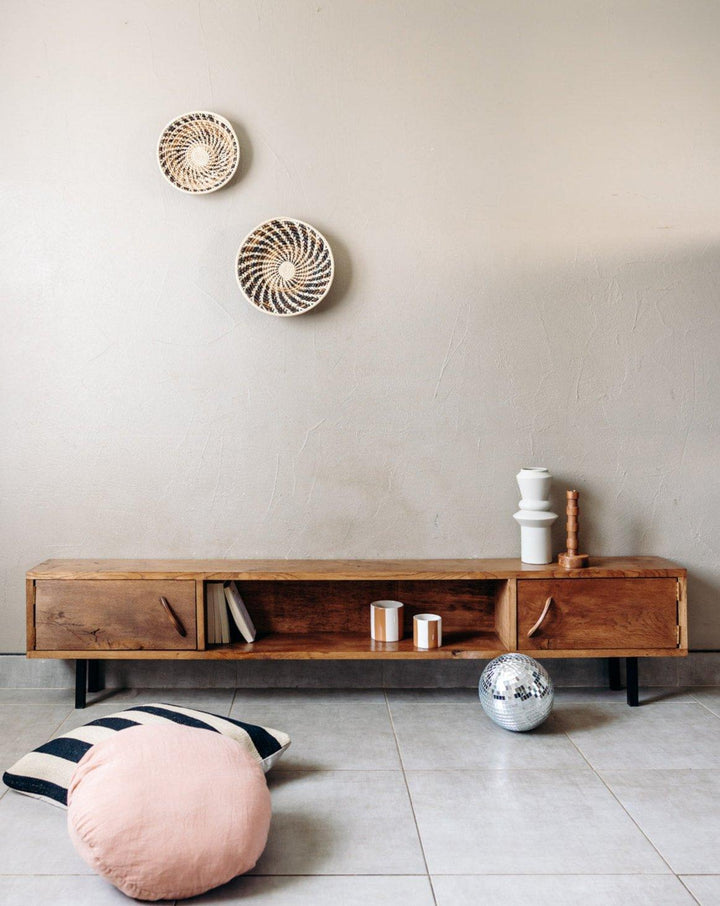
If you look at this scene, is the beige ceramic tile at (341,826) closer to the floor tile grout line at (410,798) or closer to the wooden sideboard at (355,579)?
A: the floor tile grout line at (410,798)

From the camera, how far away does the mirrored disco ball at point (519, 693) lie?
2504 mm

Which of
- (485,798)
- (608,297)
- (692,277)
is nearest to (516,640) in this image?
(485,798)

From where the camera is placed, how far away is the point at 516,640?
270cm

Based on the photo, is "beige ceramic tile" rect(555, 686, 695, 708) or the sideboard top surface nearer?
the sideboard top surface

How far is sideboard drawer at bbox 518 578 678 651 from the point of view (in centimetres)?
272

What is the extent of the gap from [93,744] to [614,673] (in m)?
1.85

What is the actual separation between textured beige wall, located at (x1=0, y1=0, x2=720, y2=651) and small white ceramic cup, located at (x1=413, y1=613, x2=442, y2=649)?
1.12ft

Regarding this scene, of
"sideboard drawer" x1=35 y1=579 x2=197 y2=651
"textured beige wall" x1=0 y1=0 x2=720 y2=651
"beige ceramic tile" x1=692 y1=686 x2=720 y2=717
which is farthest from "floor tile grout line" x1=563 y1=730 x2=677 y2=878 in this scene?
"sideboard drawer" x1=35 y1=579 x2=197 y2=651

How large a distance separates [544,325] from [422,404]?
54cm

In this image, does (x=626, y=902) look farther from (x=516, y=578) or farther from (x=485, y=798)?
(x=516, y=578)

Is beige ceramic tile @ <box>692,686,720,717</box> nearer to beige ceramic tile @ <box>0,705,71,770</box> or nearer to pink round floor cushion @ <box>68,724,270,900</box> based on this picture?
pink round floor cushion @ <box>68,724,270,900</box>

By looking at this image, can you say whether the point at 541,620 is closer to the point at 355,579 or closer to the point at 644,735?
the point at 644,735

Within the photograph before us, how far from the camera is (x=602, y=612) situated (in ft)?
8.95

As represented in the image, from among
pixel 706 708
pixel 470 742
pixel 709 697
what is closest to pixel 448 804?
pixel 470 742
